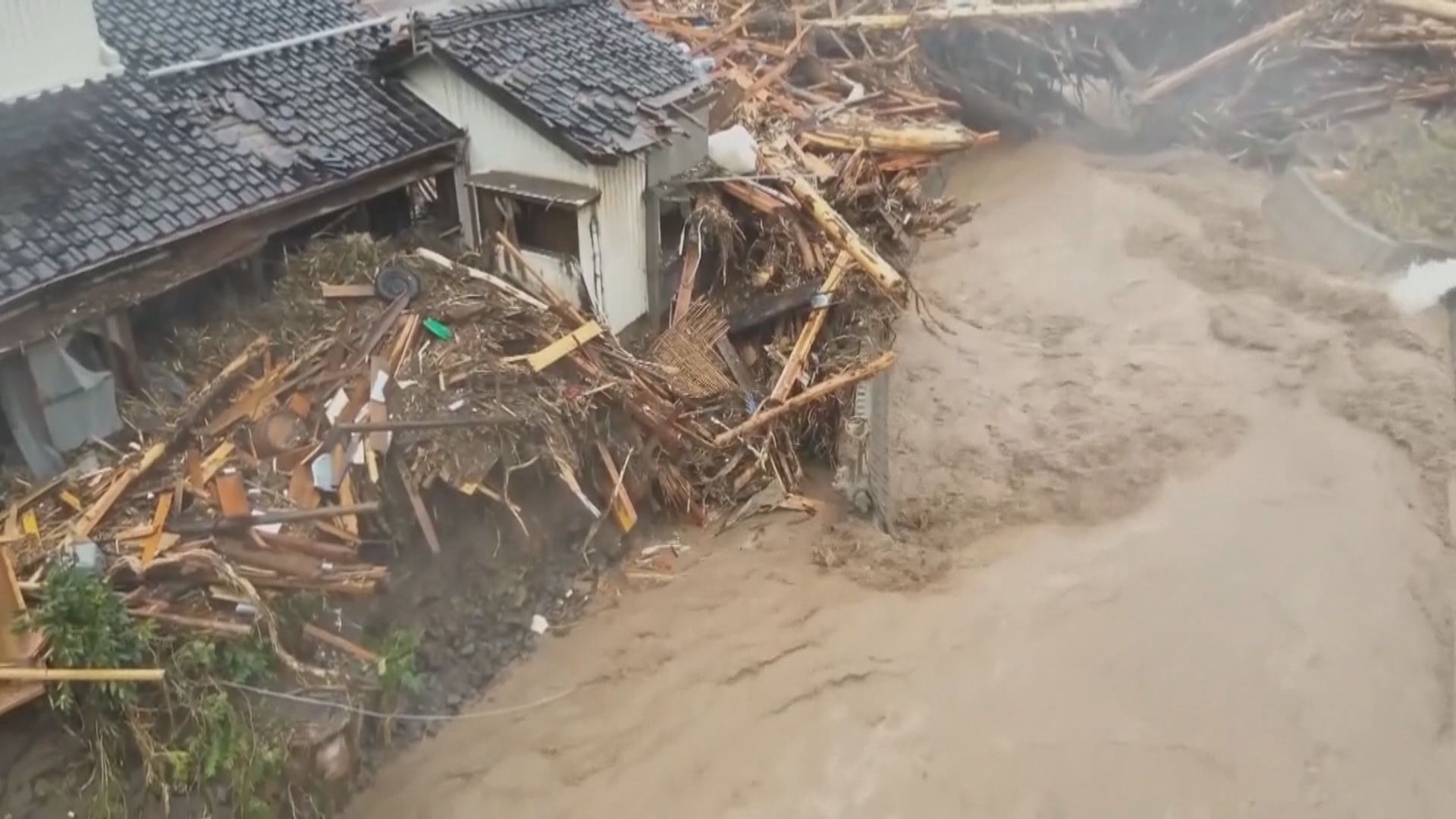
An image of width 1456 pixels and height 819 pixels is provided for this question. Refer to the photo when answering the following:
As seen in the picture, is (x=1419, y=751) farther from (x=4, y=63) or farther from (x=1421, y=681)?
(x=4, y=63)

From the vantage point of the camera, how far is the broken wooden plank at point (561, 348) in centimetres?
→ 1101

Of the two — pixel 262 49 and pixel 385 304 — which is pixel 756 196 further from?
pixel 262 49

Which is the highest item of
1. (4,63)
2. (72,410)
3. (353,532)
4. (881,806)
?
(4,63)

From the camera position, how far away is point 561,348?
11.2 m

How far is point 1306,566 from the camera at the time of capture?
11.4 meters

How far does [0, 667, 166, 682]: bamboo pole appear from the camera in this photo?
771 cm

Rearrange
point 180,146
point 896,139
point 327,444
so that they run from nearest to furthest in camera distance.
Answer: point 327,444 → point 180,146 → point 896,139

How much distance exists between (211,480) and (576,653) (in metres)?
3.63

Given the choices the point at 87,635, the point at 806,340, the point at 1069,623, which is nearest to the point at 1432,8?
the point at 806,340

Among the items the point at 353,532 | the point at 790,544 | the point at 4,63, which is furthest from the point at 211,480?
the point at 790,544

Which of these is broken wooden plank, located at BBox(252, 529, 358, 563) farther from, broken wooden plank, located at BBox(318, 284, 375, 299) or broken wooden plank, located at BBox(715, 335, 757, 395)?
broken wooden plank, located at BBox(715, 335, 757, 395)

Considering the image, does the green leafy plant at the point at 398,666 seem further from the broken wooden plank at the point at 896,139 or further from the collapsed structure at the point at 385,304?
the broken wooden plank at the point at 896,139

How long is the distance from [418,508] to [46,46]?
562cm

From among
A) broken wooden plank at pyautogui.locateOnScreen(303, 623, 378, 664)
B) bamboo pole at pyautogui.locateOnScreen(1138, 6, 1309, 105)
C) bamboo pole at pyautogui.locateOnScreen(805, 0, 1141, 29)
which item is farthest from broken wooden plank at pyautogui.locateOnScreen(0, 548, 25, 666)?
bamboo pole at pyautogui.locateOnScreen(1138, 6, 1309, 105)
